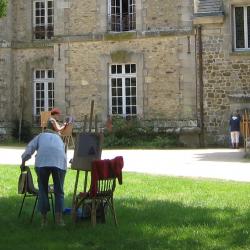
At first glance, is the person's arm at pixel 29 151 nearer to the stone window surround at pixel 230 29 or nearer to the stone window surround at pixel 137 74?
the stone window surround at pixel 137 74

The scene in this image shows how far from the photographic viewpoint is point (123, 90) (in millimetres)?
22812

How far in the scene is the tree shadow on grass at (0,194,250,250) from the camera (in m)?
5.94

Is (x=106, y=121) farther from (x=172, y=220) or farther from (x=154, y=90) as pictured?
(x=172, y=220)

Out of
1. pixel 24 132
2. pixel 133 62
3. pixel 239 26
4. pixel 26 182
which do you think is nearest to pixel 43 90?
pixel 24 132

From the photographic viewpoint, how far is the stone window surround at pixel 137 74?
22.3 m

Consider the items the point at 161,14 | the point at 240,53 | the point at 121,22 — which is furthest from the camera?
the point at 121,22

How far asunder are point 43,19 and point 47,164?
19226 mm

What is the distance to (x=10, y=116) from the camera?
24.4 metres

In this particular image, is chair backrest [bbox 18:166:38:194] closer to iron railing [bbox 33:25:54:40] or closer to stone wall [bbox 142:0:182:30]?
stone wall [bbox 142:0:182:30]

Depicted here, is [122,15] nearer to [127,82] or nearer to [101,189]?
[127,82]

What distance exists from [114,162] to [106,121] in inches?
621

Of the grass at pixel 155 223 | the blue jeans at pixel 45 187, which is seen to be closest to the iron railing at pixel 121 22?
the grass at pixel 155 223

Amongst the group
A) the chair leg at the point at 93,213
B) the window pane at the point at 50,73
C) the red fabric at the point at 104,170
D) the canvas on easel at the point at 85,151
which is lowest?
the chair leg at the point at 93,213

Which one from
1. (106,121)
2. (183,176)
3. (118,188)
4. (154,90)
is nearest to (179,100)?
(154,90)
